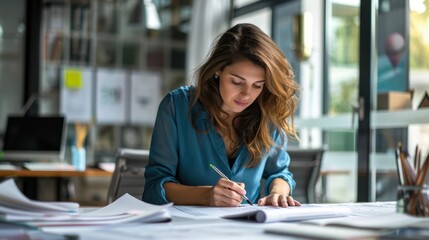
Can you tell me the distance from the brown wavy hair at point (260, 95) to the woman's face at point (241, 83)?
0.7 inches

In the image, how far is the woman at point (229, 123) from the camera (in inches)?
80.7

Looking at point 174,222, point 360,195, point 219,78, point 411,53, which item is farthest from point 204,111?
point 360,195

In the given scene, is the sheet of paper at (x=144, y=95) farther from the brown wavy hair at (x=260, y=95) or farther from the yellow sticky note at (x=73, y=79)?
the brown wavy hair at (x=260, y=95)

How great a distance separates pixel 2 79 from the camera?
20.5ft

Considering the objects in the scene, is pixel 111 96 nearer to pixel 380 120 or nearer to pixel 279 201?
pixel 380 120

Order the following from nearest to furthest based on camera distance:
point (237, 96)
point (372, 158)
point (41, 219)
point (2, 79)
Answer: point (41, 219) → point (237, 96) → point (372, 158) → point (2, 79)

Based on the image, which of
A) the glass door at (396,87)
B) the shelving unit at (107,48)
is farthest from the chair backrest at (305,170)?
the shelving unit at (107,48)

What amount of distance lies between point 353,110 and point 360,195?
0.62 meters

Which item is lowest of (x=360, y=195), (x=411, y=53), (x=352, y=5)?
(x=360, y=195)

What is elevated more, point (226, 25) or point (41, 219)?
point (226, 25)

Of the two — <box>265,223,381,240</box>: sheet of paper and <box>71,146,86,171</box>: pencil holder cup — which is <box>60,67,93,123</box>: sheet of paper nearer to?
<box>71,146,86,171</box>: pencil holder cup

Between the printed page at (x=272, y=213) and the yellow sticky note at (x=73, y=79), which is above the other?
the yellow sticky note at (x=73, y=79)

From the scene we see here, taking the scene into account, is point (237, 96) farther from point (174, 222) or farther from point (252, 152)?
point (174, 222)

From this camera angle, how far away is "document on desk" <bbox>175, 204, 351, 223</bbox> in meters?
1.49
